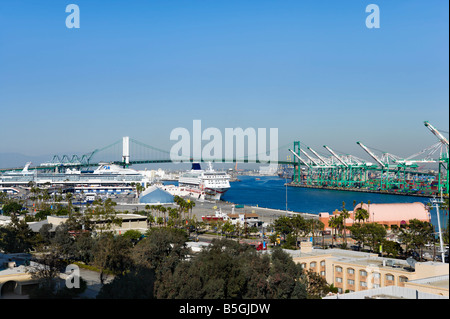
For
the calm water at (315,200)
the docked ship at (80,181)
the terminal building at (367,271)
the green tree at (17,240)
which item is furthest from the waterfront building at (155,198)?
the terminal building at (367,271)

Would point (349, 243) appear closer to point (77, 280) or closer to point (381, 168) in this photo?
point (77, 280)

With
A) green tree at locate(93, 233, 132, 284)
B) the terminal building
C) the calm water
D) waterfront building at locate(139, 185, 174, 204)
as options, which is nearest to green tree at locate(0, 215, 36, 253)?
green tree at locate(93, 233, 132, 284)

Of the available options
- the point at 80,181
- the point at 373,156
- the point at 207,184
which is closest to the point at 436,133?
the point at 373,156

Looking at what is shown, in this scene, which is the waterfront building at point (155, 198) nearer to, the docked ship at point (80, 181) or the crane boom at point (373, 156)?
the docked ship at point (80, 181)

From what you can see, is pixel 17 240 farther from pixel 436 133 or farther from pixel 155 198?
pixel 436 133

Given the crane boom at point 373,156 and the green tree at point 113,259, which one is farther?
the crane boom at point 373,156

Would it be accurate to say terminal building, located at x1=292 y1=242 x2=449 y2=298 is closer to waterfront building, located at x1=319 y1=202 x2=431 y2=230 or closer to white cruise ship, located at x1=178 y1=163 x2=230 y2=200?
waterfront building, located at x1=319 y1=202 x2=431 y2=230

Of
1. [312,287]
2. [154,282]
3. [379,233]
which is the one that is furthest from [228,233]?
[154,282]
